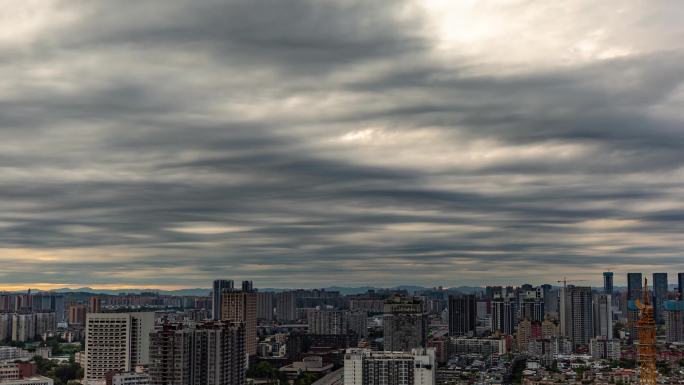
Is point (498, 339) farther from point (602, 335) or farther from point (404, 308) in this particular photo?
point (404, 308)

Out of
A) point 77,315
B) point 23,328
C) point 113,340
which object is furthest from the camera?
point 77,315

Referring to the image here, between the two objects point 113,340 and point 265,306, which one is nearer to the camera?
point 113,340

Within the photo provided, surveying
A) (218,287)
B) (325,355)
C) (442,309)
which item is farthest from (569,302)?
(442,309)

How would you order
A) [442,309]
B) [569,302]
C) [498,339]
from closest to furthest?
[498,339] → [569,302] → [442,309]

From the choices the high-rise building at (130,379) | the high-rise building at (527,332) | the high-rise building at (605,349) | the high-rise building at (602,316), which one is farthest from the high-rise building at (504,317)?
the high-rise building at (130,379)

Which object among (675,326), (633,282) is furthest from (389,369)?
(633,282)

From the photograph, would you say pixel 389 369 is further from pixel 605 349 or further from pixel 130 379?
pixel 605 349

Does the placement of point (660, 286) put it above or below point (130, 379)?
above
